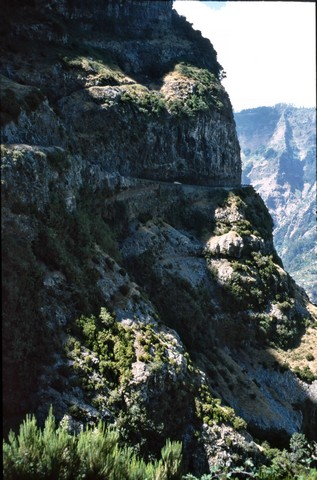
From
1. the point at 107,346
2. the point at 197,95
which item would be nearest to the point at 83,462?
the point at 107,346

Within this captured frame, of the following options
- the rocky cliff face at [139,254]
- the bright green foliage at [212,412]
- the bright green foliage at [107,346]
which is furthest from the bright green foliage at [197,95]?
the bright green foliage at [212,412]

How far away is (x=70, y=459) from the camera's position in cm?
2247

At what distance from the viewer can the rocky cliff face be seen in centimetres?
4778

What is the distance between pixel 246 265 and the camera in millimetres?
96938

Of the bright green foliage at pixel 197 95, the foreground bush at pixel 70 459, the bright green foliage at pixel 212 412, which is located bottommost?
the bright green foliage at pixel 212 412

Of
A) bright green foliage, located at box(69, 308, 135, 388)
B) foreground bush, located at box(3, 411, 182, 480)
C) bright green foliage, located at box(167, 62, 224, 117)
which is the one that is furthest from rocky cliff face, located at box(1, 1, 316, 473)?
foreground bush, located at box(3, 411, 182, 480)

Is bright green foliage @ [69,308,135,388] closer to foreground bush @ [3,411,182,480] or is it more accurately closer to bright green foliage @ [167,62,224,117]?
foreground bush @ [3,411,182,480]

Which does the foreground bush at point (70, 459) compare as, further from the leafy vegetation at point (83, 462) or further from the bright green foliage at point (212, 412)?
the bright green foliage at point (212, 412)

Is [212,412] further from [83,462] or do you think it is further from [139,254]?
[83,462]

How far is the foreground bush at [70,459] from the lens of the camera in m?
20.3

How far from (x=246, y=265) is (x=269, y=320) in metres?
12.6

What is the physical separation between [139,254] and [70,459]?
6081cm

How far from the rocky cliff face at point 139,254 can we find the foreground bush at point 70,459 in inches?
731

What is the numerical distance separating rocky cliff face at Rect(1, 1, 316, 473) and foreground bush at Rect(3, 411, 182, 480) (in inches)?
731
